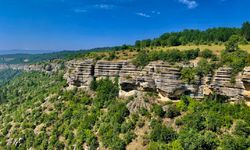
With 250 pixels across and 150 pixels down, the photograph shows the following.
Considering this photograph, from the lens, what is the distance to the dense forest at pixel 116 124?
4125 centimetres

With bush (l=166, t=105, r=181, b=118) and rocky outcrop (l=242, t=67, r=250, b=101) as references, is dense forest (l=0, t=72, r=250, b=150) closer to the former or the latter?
bush (l=166, t=105, r=181, b=118)

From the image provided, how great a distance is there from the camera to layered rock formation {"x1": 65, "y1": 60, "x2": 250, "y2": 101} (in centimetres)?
4531

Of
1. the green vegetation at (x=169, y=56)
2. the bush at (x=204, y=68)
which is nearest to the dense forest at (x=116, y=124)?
the bush at (x=204, y=68)

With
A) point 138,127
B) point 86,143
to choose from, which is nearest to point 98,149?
point 86,143

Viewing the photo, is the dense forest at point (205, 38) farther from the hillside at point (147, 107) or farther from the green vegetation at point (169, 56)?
the green vegetation at point (169, 56)

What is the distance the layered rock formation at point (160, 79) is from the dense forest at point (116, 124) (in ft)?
5.90

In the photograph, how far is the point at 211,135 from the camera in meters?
40.3

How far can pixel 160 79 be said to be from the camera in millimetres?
52812

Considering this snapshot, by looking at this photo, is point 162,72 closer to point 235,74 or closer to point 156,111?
point 156,111

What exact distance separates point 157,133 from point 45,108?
35.5 m

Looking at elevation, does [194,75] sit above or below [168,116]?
above

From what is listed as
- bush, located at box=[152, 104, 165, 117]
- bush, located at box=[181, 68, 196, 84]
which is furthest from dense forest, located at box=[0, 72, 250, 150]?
bush, located at box=[181, 68, 196, 84]

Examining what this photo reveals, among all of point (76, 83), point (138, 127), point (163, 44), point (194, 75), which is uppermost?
point (163, 44)

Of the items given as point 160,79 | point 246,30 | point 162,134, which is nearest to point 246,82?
point 162,134
